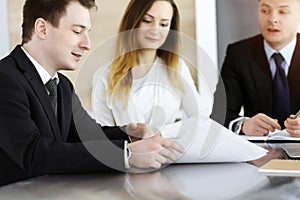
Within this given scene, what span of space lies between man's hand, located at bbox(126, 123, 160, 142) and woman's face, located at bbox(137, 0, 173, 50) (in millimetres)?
982

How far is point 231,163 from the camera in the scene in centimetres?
149

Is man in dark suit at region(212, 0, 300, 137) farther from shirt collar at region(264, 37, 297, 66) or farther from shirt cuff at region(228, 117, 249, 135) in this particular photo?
shirt cuff at region(228, 117, 249, 135)

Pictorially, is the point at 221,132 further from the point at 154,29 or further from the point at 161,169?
the point at 154,29

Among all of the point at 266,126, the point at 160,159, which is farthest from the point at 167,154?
the point at 266,126

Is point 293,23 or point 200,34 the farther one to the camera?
point 200,34

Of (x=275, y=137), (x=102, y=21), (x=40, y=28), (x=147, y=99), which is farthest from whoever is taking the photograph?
(x=102, y=21)

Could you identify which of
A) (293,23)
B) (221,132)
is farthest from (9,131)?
(293,23)

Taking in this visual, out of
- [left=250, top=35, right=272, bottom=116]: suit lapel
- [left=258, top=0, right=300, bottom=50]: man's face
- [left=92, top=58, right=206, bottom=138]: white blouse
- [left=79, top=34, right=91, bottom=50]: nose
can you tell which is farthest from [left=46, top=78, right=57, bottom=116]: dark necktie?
[left=258, top=0, right=300, bottom=50]: man's face

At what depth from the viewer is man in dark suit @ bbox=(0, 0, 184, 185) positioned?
136cm

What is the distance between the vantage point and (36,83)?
1.59 meters

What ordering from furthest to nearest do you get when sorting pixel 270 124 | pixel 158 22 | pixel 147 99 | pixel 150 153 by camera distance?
1. pixel 158 22
2. pixel 147 99
3. pixel 270 124
4. pixel 150 153

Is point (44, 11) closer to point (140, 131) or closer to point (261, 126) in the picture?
point (140, 131)

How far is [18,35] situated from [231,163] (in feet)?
6.42

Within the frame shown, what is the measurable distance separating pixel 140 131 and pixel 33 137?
359 mm
